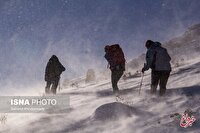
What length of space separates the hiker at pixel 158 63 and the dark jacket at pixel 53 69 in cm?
520

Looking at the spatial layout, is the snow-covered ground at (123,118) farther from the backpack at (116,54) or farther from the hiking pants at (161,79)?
the backpack at (116,54)

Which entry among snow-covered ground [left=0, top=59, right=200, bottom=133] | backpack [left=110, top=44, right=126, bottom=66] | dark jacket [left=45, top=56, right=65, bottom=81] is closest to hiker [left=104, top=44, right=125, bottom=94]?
backpack [left=110, top=44, right=126, bottom=66]

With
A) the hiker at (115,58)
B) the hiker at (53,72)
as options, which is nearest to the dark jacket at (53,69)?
the hiker at (53,72)

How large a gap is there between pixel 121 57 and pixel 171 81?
2.20 m

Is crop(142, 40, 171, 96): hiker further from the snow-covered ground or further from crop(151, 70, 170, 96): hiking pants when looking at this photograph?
the snow-covered ground

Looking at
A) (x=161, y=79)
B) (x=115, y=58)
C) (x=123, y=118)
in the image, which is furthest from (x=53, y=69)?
(x=123, y=118)

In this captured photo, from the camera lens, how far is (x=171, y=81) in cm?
1311

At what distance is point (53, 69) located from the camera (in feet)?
48.2

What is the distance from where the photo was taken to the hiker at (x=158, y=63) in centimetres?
1031

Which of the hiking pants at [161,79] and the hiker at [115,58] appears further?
the hiker at [115,58]

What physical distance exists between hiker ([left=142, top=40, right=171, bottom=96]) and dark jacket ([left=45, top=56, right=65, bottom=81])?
5.20 meters

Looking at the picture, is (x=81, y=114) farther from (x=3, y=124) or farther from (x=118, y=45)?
(x=118, y=45)

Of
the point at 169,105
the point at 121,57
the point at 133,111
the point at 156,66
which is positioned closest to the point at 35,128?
the point at 133,111

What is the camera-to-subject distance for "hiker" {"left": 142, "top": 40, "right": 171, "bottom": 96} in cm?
1031
